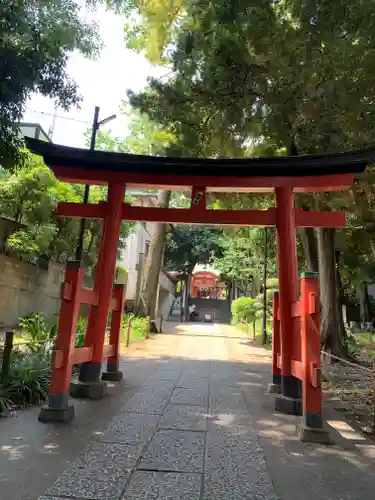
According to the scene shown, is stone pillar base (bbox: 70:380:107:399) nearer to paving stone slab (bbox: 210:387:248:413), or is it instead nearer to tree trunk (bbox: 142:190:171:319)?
paving stone slab (bbox: 210:387:248:413)

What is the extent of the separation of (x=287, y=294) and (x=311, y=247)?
7.43 meters

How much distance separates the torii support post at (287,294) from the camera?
6.13m

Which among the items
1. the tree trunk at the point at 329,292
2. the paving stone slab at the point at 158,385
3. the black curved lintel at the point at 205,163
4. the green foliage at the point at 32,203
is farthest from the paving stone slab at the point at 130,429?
→ the green foliage at the point at 32,203

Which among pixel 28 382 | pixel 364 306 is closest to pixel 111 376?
pixel 28 382

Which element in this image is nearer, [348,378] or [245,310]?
[348,378]

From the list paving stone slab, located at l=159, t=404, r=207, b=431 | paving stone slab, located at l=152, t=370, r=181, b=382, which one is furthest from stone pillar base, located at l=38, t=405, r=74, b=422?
paving stone slab, located at l=152, t=370, r=181, b=382

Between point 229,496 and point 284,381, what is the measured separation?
3258mm

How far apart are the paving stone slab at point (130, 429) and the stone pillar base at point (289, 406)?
6.41 ft

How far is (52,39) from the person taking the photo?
6.90 metres

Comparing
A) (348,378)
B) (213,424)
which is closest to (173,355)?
(348,378)

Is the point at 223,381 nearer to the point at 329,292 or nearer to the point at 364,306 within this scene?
the point at 329,292

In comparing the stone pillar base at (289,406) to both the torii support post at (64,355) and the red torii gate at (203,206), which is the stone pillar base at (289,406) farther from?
the torii support post at (64,355)

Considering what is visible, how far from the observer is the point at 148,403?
20.1 feet

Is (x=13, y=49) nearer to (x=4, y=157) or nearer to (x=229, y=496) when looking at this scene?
(x=4, y=157)
